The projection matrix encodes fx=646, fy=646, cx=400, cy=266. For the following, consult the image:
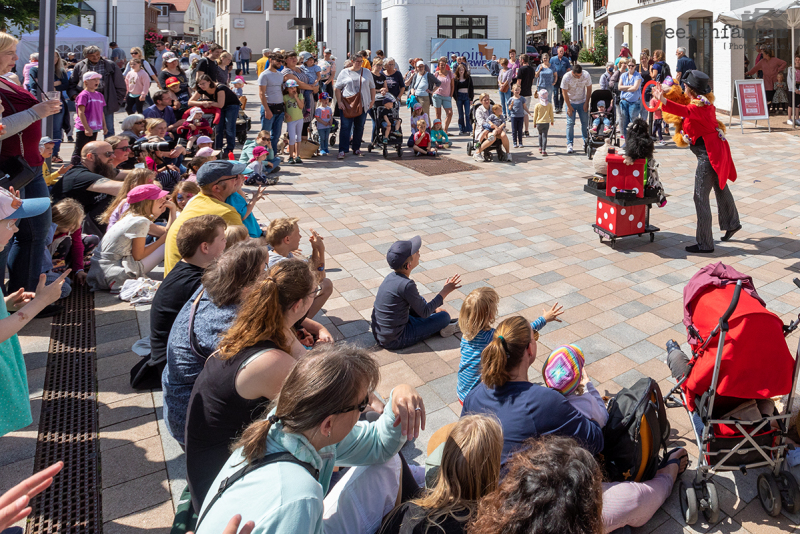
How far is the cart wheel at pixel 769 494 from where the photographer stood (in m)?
3.03

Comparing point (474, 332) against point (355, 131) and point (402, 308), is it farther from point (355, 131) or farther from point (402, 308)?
point (355, 131)

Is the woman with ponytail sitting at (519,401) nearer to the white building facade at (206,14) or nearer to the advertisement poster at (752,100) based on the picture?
the advertisement poster at (752,100)

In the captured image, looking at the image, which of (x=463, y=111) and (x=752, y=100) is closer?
(x=752, y=100)

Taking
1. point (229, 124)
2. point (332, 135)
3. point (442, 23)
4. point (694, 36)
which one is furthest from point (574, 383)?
point (442, 23)

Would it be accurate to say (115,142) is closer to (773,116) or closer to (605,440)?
(605,440)

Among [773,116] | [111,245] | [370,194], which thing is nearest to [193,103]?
[370,194]

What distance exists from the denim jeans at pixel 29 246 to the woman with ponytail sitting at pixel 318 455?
12.6 feet

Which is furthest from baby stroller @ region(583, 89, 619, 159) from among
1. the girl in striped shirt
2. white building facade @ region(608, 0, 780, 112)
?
the girl in striped shirt

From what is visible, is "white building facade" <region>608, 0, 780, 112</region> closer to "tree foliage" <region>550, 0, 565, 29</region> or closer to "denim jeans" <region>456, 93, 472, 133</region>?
"denim jeans" <region>456, 93, 472, 133</region>

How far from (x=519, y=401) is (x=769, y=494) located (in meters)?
1.33

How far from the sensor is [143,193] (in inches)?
226

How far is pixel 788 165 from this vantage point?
11.1 m

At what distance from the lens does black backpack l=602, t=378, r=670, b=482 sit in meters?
3.06

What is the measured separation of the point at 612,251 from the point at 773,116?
511 inches
